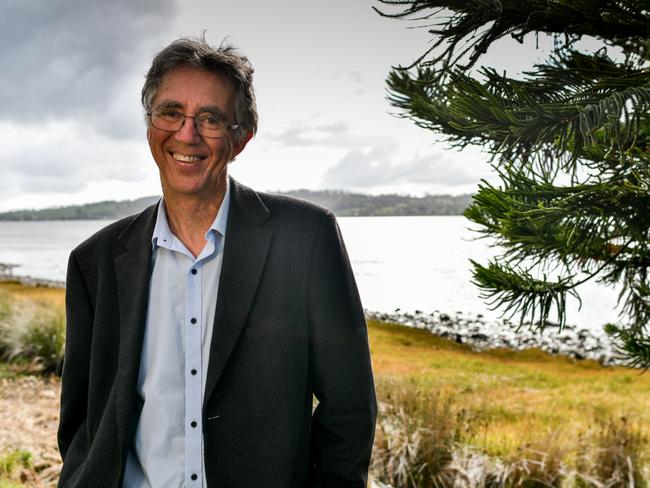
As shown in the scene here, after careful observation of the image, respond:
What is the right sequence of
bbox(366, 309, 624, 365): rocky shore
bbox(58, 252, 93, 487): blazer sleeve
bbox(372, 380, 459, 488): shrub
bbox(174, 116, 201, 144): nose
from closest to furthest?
bbox(174, 116, 201, 144): nose, bbox(58, 252, 93, 487): blazer sleeve, bbox(372, 380, 459, 488): shrub, bbox(366, 309, 624, 365): rocky shore

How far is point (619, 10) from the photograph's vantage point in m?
2.17

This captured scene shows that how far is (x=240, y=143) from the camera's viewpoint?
70.6 inches

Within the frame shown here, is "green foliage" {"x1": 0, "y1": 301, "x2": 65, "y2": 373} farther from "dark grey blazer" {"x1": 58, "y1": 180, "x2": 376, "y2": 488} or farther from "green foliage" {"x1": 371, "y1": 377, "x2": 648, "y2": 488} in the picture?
"dark grey blazer" {"x1": 58, "y1": 180, "x2": 376, "y2": 488}

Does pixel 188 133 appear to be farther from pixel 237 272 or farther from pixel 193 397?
pixel 193 397

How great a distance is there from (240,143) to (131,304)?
2.16 feet

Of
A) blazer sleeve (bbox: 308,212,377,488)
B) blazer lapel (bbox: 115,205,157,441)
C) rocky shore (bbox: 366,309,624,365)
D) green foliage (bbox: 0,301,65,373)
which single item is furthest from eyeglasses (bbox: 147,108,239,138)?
rocky shore (bbox: 366,309,624,365)

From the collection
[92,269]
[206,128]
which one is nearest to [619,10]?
[206,128]

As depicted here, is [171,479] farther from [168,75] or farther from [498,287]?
[498,287]

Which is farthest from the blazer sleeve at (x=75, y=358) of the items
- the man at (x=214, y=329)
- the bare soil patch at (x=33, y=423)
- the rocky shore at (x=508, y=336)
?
the rocky shore at (x=508, y=336)

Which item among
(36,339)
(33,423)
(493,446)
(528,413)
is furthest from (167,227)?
(36,339)

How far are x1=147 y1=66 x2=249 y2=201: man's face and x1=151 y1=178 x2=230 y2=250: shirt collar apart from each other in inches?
2.7

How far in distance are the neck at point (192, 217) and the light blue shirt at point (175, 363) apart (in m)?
0.05

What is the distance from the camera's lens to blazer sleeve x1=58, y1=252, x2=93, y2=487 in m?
1.79

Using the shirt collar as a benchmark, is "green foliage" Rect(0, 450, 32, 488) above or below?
below
